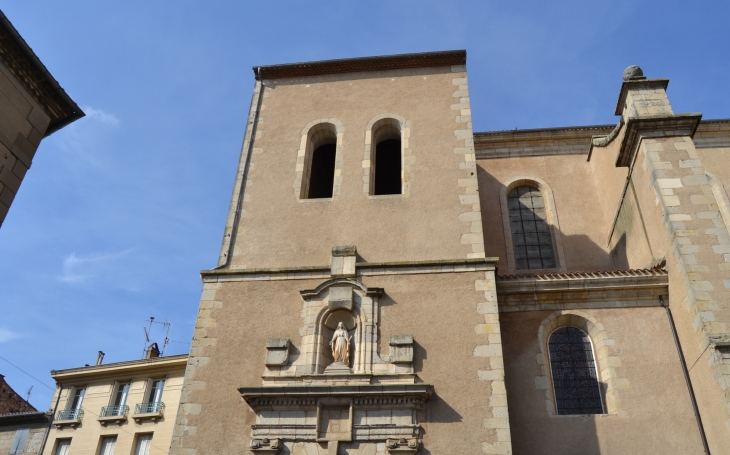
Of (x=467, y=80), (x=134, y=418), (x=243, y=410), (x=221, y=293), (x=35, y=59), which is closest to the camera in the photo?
(x=35, y=59)

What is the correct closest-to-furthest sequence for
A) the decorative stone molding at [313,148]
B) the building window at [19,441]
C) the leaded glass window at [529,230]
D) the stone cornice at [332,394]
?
the stone cornice at [332,394] → the decorative stone molding at [313,148] → the leaded glass window at [529,230] → the building window at [19,441]

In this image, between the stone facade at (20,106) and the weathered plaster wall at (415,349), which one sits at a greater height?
the stone facade at (20,106)

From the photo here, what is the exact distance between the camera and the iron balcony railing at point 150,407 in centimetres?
2039

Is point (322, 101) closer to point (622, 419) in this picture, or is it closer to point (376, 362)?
point (376, 362)

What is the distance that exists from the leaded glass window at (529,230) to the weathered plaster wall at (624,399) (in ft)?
11.0

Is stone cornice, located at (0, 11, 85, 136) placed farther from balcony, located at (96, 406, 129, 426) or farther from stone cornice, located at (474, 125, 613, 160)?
balcony, located at (96, 406, 129, 426)

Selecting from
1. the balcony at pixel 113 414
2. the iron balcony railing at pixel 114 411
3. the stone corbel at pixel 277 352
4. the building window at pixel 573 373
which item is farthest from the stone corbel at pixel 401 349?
the iron balcony railing at pixel 114 411

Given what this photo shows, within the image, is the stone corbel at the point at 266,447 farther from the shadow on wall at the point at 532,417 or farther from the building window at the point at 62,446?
the building window at the point at 62,446

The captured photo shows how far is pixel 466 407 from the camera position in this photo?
909 centimetres

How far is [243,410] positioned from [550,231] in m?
8.00

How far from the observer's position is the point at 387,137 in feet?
45.0

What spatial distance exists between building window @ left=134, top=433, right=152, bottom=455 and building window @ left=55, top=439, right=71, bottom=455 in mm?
2795

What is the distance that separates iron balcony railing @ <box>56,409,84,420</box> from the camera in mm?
21531

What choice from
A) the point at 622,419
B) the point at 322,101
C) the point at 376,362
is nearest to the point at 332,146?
the point at 322,101
